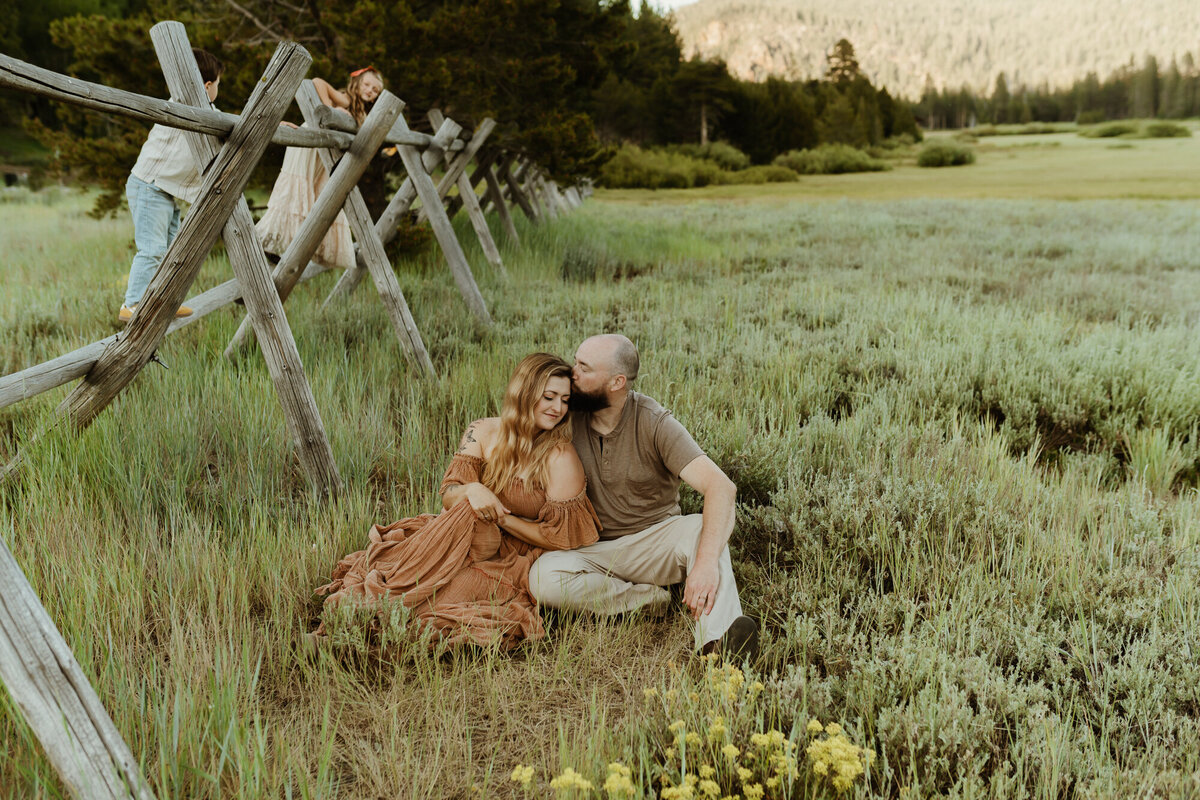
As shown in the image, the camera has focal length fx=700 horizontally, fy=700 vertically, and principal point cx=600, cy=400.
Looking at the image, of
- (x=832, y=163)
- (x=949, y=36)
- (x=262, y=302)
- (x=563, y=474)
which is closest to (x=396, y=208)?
(x=262, y=302)

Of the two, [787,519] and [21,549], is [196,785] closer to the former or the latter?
[21,549]

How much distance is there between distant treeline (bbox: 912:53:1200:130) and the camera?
2962 centimetres

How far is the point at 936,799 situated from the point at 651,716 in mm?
805

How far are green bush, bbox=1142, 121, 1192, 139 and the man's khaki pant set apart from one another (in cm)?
3790

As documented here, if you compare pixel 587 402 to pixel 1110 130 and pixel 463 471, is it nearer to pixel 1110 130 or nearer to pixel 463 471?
pixel 463 471

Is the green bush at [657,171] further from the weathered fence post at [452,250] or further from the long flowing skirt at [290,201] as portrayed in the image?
the long flowing skirt at [290,201]

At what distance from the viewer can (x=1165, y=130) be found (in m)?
31.0

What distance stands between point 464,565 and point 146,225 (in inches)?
137

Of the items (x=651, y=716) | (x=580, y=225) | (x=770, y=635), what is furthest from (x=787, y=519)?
(x=580, y=225)

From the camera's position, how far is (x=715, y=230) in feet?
46.2

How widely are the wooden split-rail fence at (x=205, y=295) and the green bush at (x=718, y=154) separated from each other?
35.5 m

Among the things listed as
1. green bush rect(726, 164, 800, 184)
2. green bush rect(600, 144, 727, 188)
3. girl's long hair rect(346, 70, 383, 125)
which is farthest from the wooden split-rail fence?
green bush rect(726, 164, 800, 184)

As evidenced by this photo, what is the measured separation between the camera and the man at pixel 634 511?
268 centimetres

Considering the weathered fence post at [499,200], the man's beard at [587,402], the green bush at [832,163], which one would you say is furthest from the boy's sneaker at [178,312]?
the green bush at [832,163]
